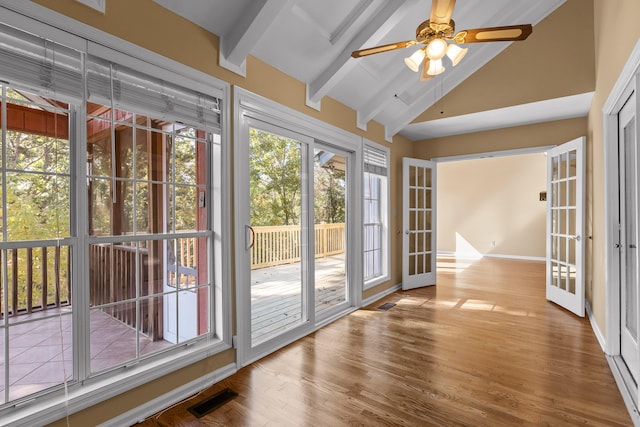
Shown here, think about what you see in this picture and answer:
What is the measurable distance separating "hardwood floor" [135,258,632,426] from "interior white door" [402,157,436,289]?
1339 mm

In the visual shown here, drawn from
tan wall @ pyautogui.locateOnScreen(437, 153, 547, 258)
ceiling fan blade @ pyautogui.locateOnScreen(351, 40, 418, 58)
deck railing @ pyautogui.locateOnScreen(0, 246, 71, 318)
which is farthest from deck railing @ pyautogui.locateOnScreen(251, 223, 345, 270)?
tan wall @ pyautogui.locateOnScreen(437, 153, 547, 258)

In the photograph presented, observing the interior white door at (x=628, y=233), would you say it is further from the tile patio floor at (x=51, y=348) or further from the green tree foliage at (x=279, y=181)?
the tile patio floor at (x=51, y=348)

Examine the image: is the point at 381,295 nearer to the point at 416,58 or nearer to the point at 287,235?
the point at 287,235

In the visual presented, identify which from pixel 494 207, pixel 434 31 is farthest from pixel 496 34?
pixel 494 207

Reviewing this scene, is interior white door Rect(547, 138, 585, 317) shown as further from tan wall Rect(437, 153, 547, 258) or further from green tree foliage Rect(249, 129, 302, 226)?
tan wall Rect(437, 153, 547, 258)

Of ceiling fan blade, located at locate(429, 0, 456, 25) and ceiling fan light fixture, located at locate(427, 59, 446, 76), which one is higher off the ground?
ceiling fan blade, located at locate(429, 0, 456, 25)

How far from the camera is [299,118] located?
10.4ft

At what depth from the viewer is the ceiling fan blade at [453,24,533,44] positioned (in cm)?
198

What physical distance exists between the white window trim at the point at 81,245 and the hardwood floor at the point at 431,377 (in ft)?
1.00

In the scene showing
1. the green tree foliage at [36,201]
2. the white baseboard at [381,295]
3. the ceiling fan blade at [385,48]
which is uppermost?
the ceiling fan blade at [385,48]

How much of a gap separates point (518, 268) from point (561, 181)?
3.43 meters

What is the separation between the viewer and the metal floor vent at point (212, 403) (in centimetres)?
202

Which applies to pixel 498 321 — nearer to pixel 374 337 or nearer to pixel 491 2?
pixel 374 337

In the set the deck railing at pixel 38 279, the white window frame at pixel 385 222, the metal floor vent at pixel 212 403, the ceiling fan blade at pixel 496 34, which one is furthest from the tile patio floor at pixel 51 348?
the white window frame at pixel 385 222
